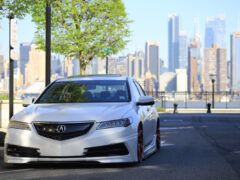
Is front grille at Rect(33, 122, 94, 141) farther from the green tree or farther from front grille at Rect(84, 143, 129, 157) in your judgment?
the green tree

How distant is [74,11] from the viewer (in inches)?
1437

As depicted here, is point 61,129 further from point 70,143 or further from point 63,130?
point 70,143

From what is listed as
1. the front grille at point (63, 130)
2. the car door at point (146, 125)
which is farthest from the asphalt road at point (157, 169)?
the front grille at point (63, 130)

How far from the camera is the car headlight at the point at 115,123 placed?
8.08m

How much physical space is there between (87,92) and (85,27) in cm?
2822

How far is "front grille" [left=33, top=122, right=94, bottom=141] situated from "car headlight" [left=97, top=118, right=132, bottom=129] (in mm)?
159

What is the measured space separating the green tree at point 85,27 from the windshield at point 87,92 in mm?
26820

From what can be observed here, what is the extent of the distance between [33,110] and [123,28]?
30.6 meters

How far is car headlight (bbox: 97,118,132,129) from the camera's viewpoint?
808 cm

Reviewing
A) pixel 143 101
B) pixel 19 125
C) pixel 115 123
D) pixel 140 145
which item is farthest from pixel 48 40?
pixel 115 123

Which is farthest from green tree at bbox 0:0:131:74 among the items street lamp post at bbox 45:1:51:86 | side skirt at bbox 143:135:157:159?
side skirt at bbox 143:135:157:159

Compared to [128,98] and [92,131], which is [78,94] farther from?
[92,131]

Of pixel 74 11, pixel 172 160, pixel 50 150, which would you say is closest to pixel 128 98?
pixel 172 160

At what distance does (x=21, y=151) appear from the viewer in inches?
323
